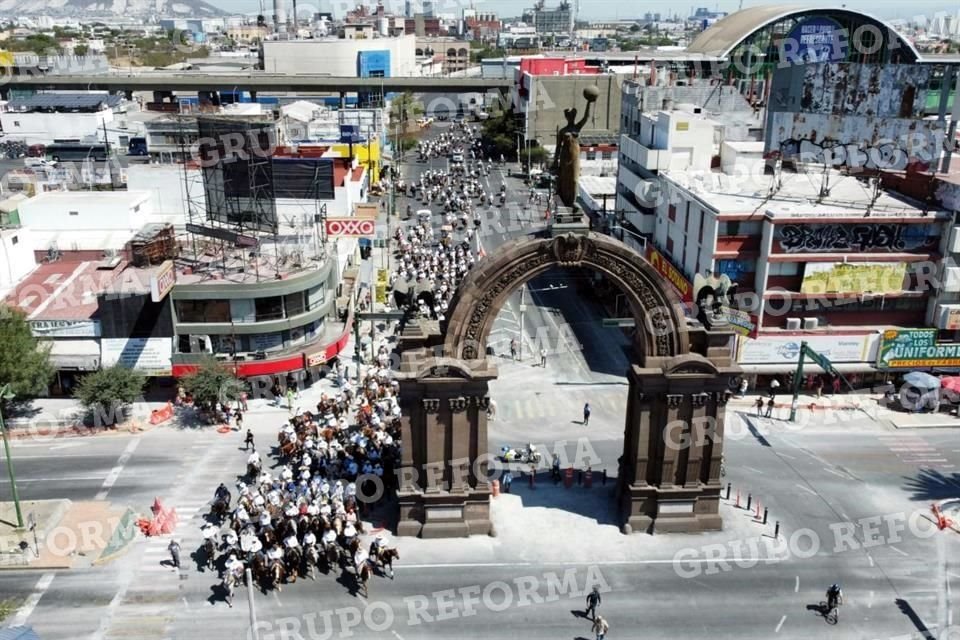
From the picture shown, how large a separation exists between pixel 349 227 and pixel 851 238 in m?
37.3

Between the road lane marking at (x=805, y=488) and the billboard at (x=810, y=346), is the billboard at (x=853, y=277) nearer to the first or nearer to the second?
the billboard at (x=810, y=346)

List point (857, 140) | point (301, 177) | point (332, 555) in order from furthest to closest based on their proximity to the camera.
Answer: point (301, 177) → point (857, 140) → point (332, 555)

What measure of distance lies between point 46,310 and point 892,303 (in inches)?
2030

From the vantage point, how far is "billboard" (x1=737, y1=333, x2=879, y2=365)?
1967 inches

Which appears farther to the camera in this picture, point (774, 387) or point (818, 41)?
point (818, 41)

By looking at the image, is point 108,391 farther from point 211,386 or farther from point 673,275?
point 673,275

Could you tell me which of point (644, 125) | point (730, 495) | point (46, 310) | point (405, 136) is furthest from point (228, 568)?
point (405, 136)

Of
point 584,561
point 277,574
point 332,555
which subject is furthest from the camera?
point 584,561

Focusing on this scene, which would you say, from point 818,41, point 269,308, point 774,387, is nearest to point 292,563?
point 269,308

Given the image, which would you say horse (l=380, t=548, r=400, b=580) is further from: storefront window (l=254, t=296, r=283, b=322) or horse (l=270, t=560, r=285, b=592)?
storefront window (l=254, t=296, r=283, b=322)

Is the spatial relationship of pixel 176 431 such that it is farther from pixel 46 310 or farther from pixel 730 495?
pixel 730 495

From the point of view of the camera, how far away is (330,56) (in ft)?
615

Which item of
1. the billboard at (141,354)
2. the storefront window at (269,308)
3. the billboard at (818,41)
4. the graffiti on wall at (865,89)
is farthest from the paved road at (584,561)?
the billboard at (818,41)

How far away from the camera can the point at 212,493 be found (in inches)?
1513
